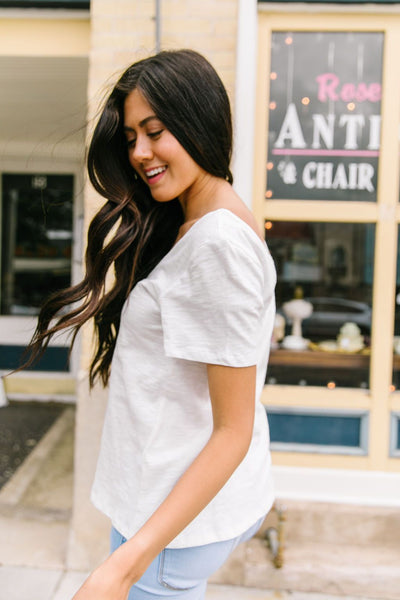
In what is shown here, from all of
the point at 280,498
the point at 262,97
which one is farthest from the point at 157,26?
the point at 280,498

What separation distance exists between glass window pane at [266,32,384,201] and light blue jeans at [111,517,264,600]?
2269 mm

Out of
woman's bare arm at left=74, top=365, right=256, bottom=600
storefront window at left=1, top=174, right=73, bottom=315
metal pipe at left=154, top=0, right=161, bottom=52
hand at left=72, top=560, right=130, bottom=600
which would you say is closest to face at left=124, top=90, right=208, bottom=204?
woman's bare arm at left=74, top=365, right=256, bottom=600

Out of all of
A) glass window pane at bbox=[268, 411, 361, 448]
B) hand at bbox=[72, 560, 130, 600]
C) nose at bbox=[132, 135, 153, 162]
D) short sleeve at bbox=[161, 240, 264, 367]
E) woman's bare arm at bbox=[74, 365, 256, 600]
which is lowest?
glass window pane at bbox=[268, 411, 361, 448]

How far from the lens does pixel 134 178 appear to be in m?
1.37

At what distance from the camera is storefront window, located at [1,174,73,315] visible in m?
6.04

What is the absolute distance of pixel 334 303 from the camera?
10.9 feet

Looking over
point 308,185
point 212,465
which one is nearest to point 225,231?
point 212,465

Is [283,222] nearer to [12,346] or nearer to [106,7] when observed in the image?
[106,7]

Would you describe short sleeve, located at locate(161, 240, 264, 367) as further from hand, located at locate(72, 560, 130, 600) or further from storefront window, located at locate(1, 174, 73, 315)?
storefront window, located at locate(1, 174, 73, 315)

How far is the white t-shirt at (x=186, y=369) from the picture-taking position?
0.97m

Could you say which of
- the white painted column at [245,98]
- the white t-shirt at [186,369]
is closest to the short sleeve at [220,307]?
the white t-shirt at [186,369]

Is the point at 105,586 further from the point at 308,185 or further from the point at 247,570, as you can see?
the point at 308,185

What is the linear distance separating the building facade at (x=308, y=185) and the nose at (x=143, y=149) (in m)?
1.73

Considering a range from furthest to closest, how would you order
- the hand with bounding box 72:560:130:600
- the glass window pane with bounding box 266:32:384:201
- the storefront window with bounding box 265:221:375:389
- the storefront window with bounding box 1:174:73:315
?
the storefront window with bounding box 1:174:73:315 < the storefront window with bounding box 265:221:375:389 < the glass window pane with bounding box 266:32:384:201 < the hand with bounding box 72:560:130:600
